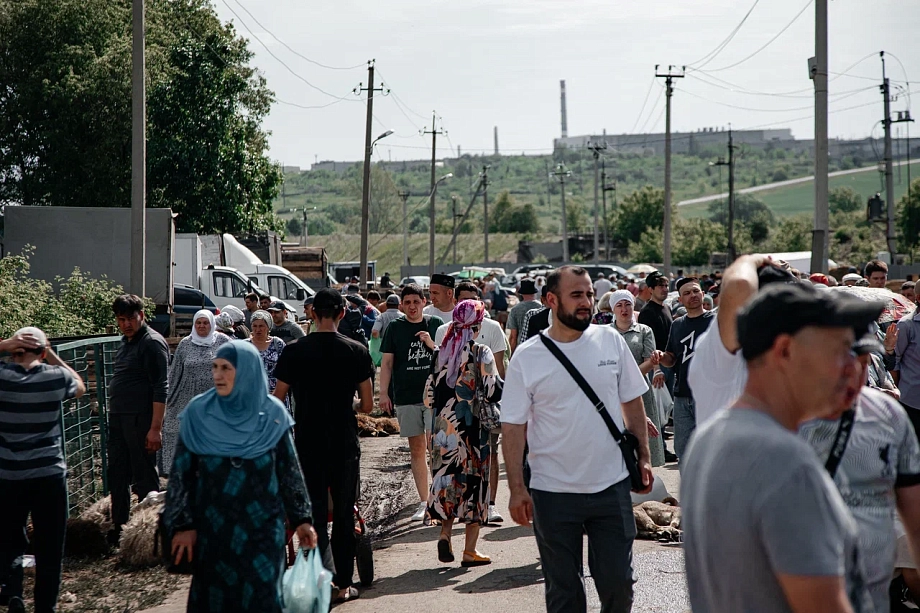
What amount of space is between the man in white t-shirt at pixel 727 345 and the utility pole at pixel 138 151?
46.8 feet

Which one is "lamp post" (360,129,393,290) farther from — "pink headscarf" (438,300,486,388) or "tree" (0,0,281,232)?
"pink headscarf" (438,300,486,388)

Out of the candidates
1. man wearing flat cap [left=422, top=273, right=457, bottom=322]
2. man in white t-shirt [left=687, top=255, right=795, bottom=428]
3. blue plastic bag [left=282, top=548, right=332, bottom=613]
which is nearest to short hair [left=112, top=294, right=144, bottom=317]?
man wearing flat cap [left=422, top=273, right=457, bottom=322]

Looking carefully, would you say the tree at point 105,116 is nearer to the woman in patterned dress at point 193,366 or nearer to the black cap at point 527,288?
the black cap at point 527,288

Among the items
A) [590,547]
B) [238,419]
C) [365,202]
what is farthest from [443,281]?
[365,202]

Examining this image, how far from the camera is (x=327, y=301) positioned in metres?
6.73

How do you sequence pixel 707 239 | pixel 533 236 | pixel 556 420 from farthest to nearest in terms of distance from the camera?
pixel 533 236, pixel 707 239, pixel 556 420

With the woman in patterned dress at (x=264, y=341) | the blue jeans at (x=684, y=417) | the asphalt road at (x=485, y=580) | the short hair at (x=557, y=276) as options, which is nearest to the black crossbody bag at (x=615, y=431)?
the short hair at (x=557, y=276)

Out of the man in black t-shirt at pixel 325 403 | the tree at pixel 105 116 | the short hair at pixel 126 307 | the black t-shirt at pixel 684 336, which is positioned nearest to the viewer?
the man in black t-shirt at pixel 325 403

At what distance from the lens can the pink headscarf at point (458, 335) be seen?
25.6 feet

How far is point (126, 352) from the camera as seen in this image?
8500 millimetres

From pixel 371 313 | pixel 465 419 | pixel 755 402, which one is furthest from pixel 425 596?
pixel 371 313

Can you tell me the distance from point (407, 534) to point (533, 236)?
4601 inches

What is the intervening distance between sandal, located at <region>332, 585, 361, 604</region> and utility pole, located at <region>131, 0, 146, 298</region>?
1143cm

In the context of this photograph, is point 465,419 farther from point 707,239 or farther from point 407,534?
point 707,239
